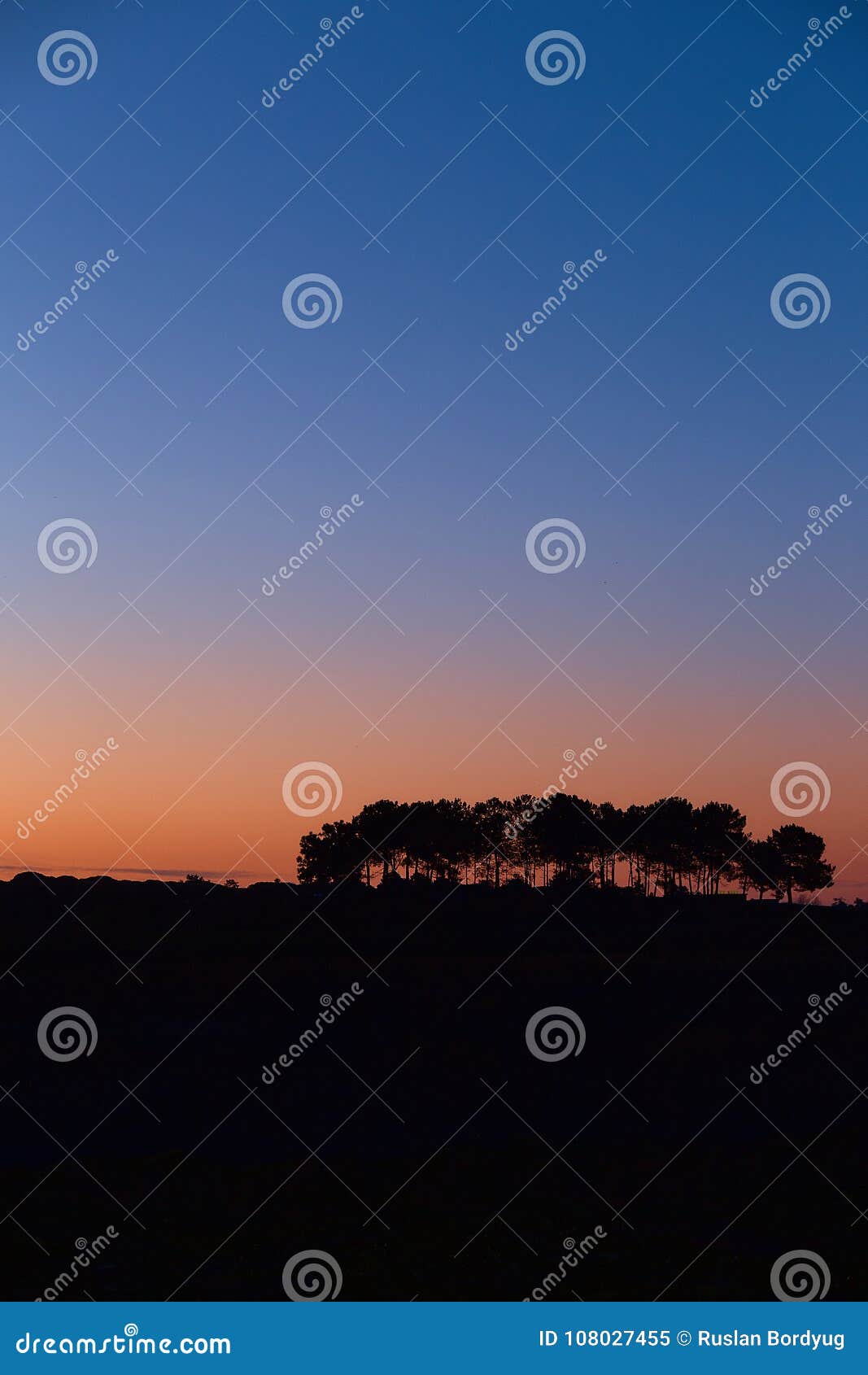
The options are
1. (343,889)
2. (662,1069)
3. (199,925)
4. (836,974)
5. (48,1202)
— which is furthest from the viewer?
(343,889)

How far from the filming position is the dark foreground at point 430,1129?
35.9 ft

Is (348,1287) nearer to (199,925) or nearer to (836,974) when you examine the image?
(836,974)

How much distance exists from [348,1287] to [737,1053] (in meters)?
15.1

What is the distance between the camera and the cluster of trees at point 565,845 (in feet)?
285

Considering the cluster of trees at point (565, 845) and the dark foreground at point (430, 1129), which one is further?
the cluster of trees at point (565, 845)

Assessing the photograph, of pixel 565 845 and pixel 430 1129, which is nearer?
pixel 430 1129

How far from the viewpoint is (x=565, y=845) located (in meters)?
93.5

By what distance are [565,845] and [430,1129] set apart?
77814 millimetres

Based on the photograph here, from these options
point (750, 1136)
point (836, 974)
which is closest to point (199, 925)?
point (836, 974)

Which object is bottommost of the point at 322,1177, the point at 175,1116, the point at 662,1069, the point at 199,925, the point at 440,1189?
the point at 199,925

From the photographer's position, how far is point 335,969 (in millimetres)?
36750

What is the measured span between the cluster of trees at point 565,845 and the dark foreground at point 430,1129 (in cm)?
4453

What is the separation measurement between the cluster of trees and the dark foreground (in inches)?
1753

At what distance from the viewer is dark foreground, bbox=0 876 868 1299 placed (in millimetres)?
10938
